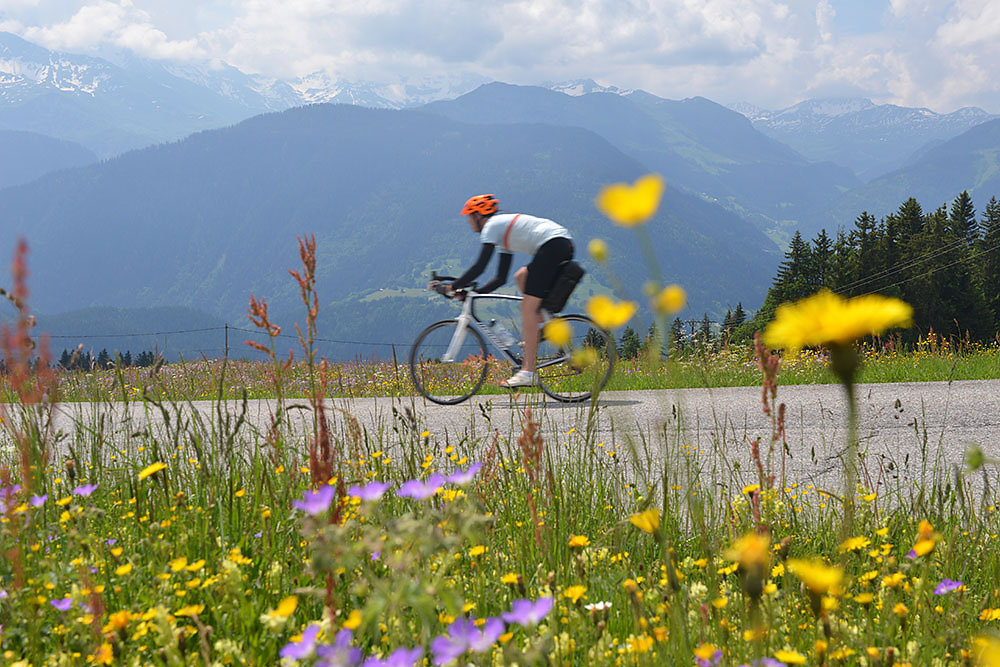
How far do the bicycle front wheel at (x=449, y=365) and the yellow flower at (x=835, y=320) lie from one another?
798 centimetres

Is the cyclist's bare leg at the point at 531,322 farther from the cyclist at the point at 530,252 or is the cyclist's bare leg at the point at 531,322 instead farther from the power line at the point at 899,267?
the power line at the point at 899,267

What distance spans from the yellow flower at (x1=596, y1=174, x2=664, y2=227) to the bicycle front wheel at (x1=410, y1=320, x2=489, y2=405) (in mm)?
7849

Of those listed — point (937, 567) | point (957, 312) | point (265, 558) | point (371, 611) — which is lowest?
point (937, 567)

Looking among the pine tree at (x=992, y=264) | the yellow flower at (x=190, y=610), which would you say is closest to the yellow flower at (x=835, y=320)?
the yellow flower at (x=190, y=610)

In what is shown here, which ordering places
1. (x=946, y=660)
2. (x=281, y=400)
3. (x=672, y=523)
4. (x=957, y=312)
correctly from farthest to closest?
(x=957, y=312), (x=672, y=523), (x=281, y=400), (x=946, y=660)

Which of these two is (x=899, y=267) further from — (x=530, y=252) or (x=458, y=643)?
(x=458, y=643)

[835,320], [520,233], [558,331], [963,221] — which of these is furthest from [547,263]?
[963,221]

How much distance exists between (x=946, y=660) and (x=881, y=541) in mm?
1017

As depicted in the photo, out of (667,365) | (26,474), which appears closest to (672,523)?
(667,365)

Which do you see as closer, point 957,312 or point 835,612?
point 835,612

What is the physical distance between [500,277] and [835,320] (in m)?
7.62

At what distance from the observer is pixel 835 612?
180 cm

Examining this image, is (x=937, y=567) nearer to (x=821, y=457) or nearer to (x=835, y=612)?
(x=835, y=612)

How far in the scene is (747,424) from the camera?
20.4 feet
